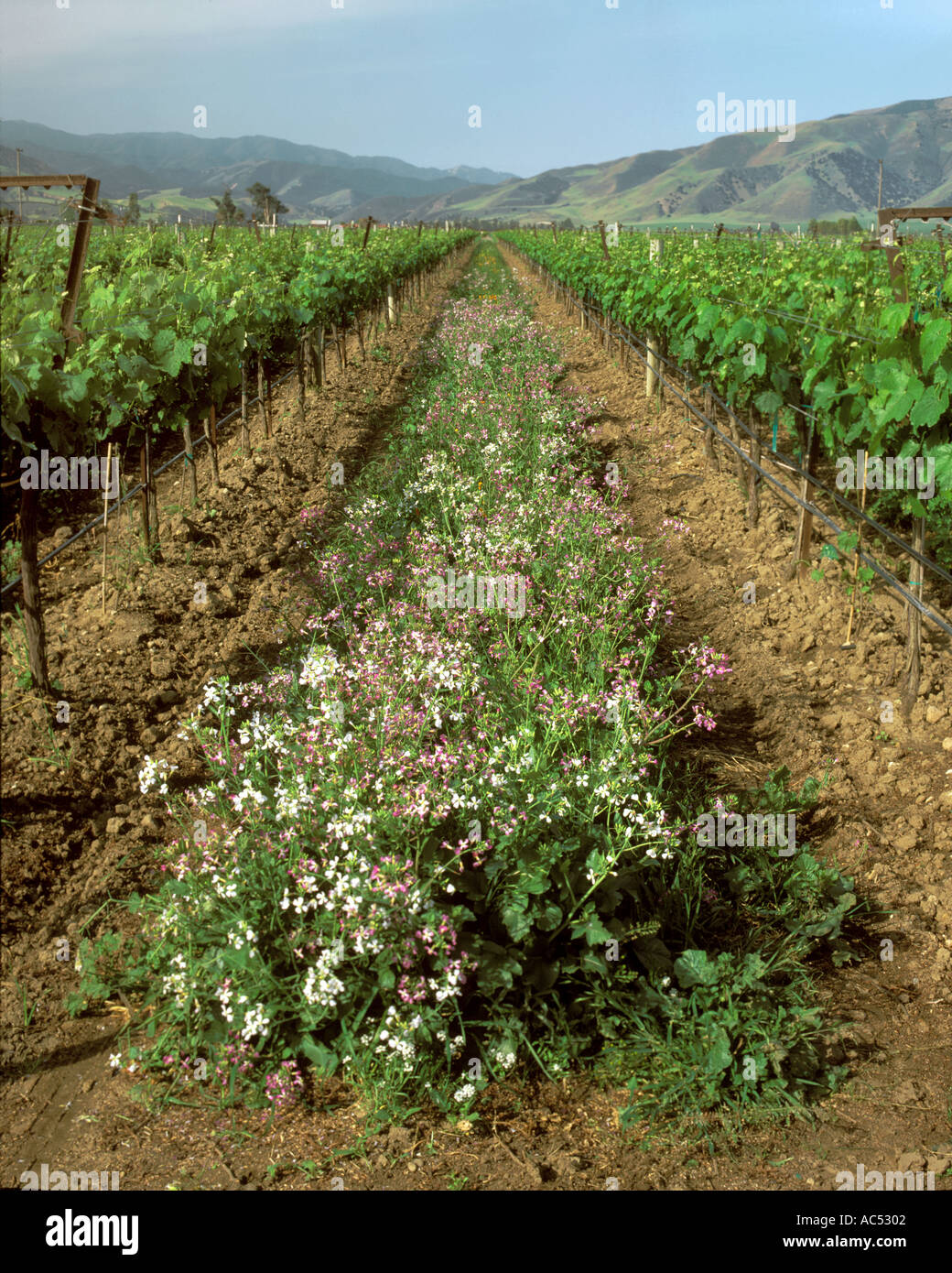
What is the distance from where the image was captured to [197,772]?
4.84 m

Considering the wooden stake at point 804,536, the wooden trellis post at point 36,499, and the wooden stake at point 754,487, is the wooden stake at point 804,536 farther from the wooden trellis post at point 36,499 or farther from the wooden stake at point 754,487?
the wooden trellis post at point 36,499

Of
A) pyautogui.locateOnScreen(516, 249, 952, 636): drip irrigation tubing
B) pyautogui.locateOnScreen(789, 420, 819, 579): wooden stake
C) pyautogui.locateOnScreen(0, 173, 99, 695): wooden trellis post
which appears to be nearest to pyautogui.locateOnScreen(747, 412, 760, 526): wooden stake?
pyautogui.locateOnScreen(516, 249, 952, 636): drip irrigation tubing

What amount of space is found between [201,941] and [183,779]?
60.9 inches

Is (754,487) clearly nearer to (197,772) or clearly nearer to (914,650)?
(914,650)

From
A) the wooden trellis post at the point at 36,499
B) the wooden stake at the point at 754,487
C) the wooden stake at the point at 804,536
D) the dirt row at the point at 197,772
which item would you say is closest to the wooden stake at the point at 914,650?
the dirt row at the point at 197,772

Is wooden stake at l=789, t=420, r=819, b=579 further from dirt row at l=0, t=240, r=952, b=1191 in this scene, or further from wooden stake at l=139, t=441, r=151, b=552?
wooden stake at l=139, t=441, r=151, b=552

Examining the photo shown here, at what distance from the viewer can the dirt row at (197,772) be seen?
2.98 m

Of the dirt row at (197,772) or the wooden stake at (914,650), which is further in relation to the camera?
the wooden stake at (914,650)

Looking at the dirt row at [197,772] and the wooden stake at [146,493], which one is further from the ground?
the wooden stake at [146,493]

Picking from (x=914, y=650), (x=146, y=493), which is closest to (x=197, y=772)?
(x=146, y=493)

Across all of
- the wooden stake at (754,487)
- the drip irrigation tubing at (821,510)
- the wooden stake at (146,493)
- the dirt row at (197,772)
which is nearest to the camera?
the dirt row at (197,772)

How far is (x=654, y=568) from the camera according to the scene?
6891 millimetres

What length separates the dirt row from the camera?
298cm

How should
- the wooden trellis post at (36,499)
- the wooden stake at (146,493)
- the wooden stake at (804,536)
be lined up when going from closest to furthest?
the wooden trellis post at (36,499)
the wooden stake at (146,493)
the wooden stake at (804,536)
